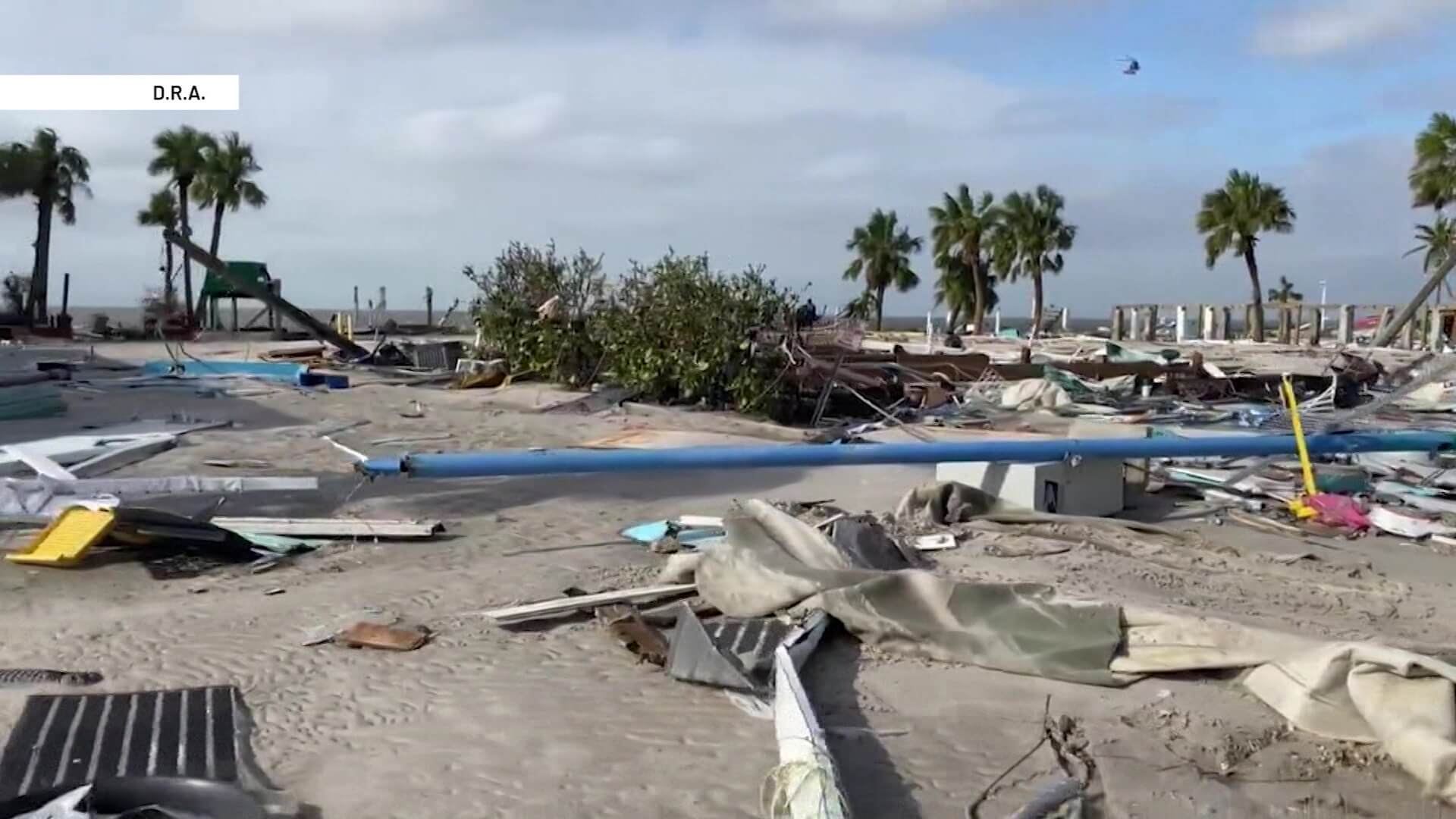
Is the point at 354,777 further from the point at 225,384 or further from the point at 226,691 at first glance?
the point at 225,384

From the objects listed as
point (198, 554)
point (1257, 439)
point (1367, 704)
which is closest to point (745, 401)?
point (1257, 439)

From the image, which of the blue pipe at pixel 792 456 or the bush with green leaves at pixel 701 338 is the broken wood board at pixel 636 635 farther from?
the bush with green leaves at pixel 701 338

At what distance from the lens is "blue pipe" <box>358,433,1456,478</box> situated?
28.1 feet

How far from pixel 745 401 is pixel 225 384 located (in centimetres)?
862

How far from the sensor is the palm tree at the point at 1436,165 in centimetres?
4081

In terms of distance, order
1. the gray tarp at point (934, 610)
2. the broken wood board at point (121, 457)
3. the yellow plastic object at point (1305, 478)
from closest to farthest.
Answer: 1. the gray tarp at point (934, 610)
2. the yellow plastic object at point (1305, 478)
3. the broken wood board at point (121, 457)

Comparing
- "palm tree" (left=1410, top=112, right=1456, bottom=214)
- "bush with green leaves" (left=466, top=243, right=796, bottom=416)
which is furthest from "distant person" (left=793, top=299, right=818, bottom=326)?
"palm tree" (left=1410, top=112, right=1456, bottom=214)

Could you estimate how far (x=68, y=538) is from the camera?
788cm

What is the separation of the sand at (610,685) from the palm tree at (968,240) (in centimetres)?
5165

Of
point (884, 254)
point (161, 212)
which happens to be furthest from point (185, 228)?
Answer: point (884, 254)

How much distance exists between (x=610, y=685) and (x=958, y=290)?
5925 centimetres

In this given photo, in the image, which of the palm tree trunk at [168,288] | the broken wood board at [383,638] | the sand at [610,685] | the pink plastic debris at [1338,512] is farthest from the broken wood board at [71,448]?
the palm tree trunk at [168,288]

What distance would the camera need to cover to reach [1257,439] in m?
10.7

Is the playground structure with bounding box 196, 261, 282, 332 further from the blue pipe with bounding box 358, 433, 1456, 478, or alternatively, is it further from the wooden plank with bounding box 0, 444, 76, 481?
the blue pipe with bounding box 358, 433, 1456, 478
